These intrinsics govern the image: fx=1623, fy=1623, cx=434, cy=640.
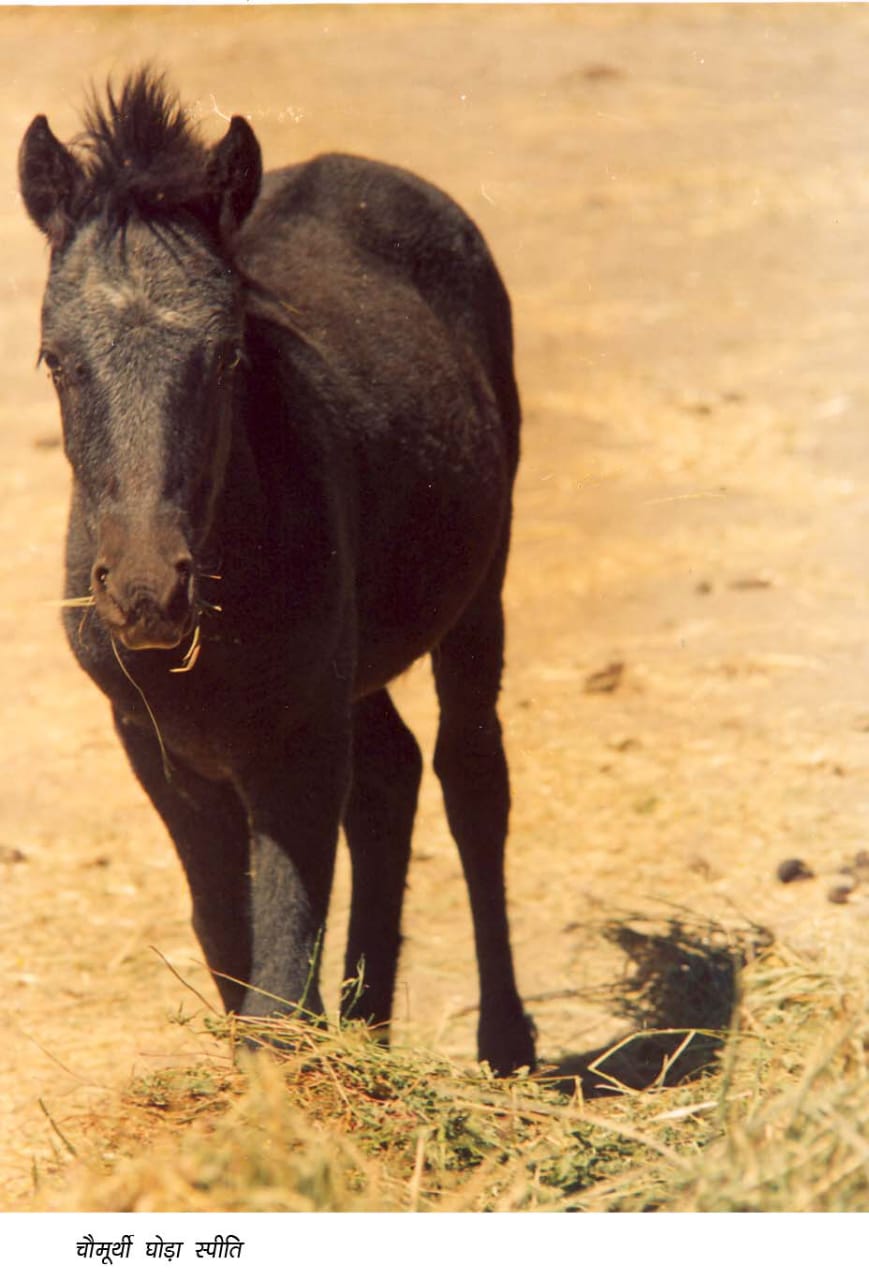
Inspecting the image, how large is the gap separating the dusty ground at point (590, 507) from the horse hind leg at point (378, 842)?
1.51 ft

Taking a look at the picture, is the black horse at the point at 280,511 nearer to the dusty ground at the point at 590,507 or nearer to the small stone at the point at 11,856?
the dusty ground at the point at 590,507

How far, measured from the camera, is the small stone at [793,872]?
5.74 metres

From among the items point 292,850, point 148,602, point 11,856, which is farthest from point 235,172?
point 11,856

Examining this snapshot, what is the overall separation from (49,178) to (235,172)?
1.37 ft

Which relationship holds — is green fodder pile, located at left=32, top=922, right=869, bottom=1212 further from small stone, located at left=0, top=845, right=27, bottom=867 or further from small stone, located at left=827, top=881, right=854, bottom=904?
small stone, located at left=0, top=845, right=27, bottom=867

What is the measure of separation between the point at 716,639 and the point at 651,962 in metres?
2.93

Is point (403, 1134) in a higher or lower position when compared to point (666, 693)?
higher

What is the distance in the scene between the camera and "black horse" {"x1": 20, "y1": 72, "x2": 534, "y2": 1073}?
10.9ft

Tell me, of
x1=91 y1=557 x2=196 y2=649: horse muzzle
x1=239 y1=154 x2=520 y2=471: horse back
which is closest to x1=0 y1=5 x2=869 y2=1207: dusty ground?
x1=239 y1=154 x2=520 y2=471: horse back

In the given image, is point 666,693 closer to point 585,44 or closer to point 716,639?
point 716,639

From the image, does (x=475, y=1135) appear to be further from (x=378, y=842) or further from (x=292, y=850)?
(x=378, y=842)

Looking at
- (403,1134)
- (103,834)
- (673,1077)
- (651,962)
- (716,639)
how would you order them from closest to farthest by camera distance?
1. (403,1134)
2. (673,1077)
3. (651,962)
4. (103,834)
5. (716,639)
